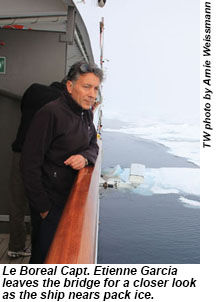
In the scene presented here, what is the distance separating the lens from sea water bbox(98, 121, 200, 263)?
9.65 meters

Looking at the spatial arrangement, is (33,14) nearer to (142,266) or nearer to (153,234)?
(142,266)

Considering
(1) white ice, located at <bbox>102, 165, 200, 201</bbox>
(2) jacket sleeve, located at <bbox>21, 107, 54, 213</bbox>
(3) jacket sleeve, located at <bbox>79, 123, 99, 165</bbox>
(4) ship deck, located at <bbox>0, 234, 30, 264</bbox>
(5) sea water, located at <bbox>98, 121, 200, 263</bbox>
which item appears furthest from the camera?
(1) white ice, located at <bbox>102, 165, 200, 201</bbox>

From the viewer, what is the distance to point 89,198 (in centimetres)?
82

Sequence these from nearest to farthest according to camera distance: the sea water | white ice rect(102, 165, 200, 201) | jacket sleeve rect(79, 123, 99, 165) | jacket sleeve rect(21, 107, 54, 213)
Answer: jacket sleeve rect(21, 107, 54, 213) < jacket sleeve rect(79, 123, 99, 165) < the sea water < white ice rect(102, 165, 200, 201)

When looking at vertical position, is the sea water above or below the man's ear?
below

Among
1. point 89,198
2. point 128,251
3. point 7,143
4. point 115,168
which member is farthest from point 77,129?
point 115,168

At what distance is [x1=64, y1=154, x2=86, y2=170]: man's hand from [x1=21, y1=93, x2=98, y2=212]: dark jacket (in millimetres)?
36

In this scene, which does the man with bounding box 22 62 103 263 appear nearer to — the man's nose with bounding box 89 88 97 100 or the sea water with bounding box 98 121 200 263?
the man's nose with bounding box 89 88 97 100

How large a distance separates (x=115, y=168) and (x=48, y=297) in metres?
13.6

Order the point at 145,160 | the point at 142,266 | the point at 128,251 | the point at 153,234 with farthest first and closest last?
the point at 145,160 → the point at 153,234 → the point at 128,251 → the point at 142,266

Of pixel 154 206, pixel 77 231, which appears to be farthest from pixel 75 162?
pixel 154 206

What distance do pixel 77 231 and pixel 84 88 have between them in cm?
65

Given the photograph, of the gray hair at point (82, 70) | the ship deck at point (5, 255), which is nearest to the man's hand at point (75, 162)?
the gray hair at point (82, 70)

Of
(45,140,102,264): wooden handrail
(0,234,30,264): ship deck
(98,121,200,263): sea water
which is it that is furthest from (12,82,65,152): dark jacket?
(98,121,200,263): sea water
